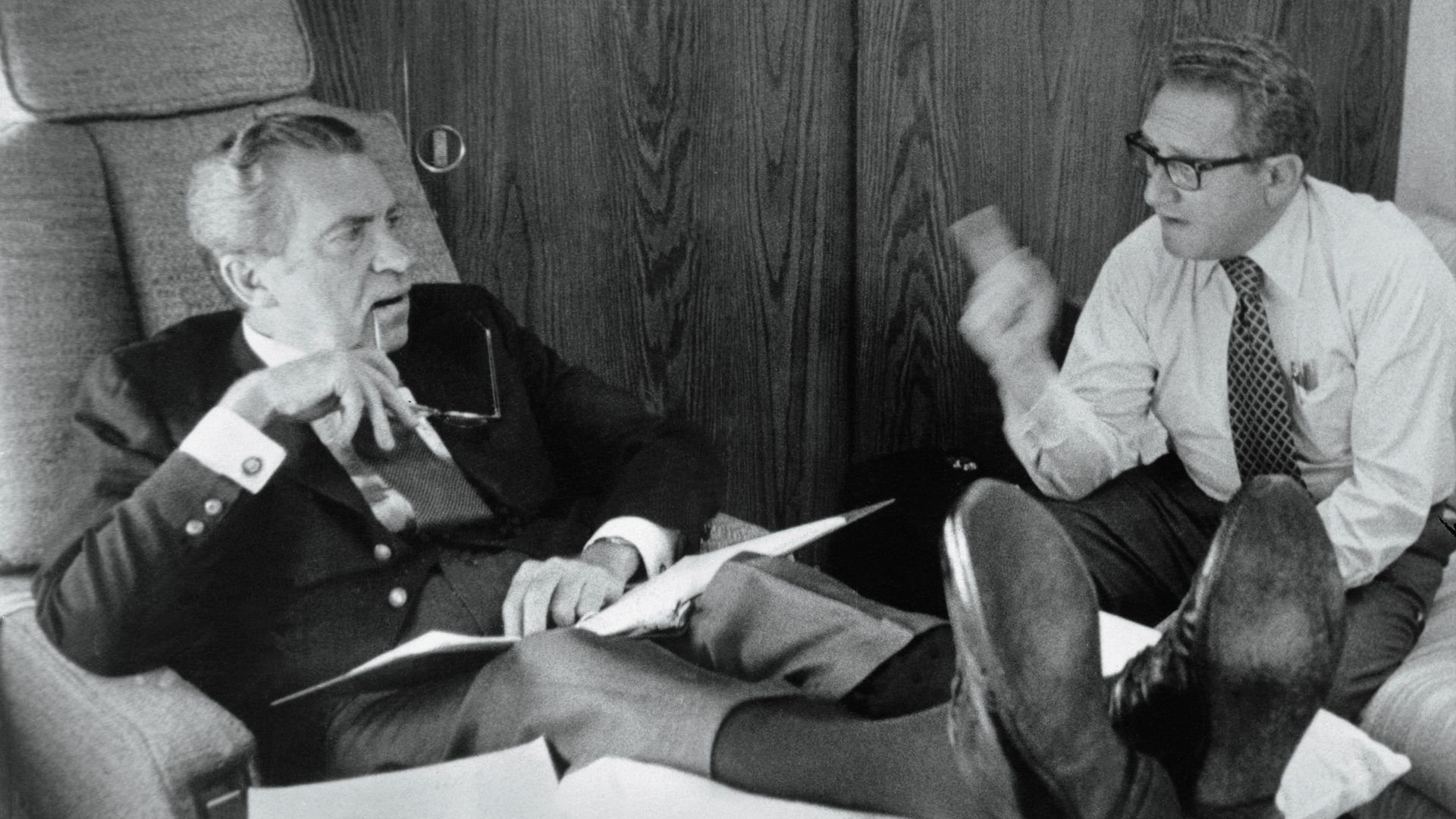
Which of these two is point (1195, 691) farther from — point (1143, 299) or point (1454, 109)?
point (1454, 109)

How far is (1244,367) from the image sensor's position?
1.39 m

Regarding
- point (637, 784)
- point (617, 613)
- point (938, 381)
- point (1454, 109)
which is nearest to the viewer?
point (637, 784)

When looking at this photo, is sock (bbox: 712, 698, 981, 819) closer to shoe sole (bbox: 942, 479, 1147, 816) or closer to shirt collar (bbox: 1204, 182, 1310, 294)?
shoe sole (bbox: 942, 479, 1147, 816)

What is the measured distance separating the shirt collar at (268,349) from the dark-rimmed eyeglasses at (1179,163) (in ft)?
2.60

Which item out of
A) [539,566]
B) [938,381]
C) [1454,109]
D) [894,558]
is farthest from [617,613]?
[1454,109]

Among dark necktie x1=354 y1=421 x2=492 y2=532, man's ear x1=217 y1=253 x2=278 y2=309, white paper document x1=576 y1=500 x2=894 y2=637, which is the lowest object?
white paper document x1=576 y1=500 x2=894 y2=637

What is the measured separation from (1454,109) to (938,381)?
2.02ft

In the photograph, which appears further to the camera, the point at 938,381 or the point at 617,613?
the point at 938,381

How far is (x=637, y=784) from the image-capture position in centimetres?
103

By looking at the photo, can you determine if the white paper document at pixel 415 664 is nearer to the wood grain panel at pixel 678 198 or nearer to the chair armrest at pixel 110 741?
the chair armrest at pixel 110 741

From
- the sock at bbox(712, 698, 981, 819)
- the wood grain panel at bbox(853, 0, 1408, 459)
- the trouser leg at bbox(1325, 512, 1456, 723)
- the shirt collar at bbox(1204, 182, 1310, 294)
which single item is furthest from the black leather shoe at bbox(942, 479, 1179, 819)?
the wood grain panel at bbox(853, 0, 1408, 459)

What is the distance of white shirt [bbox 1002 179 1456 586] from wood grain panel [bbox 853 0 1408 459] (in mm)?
125

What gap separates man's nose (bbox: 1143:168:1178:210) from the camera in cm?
135

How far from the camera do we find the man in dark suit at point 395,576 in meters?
1.02
